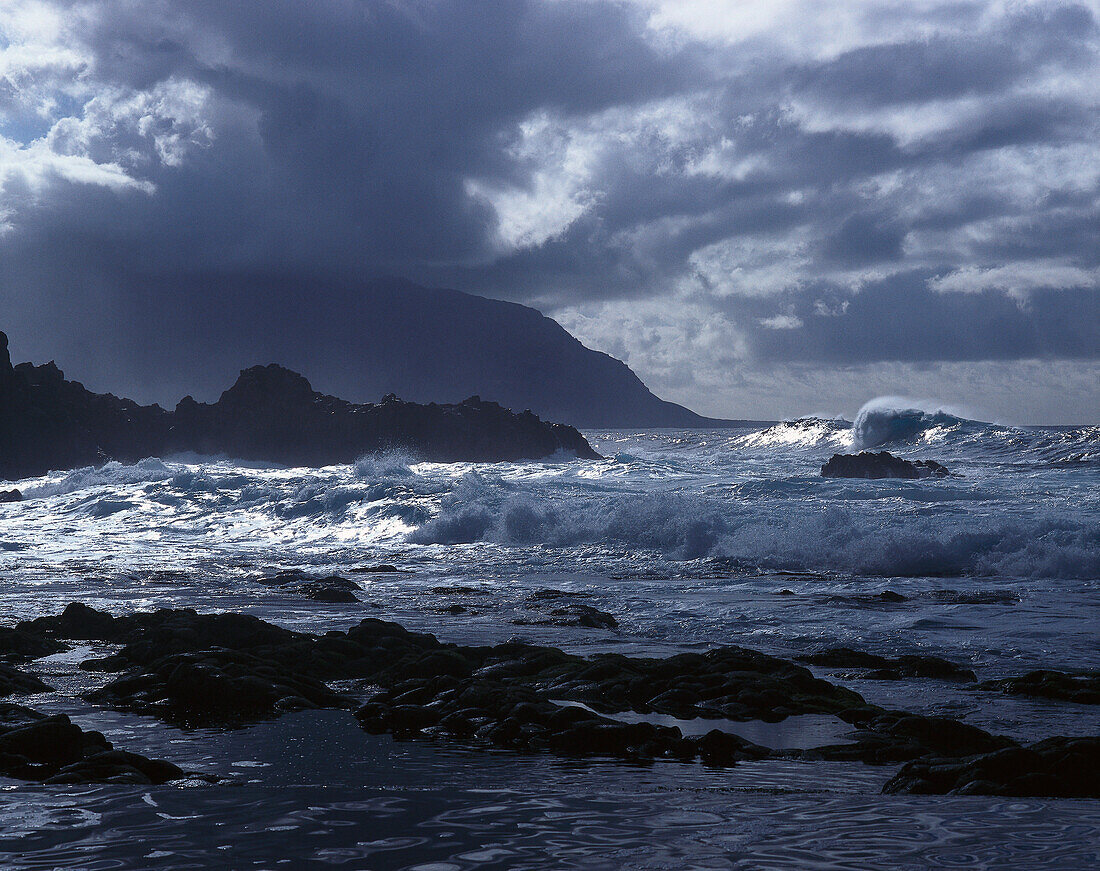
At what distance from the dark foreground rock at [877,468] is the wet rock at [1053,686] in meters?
30.2

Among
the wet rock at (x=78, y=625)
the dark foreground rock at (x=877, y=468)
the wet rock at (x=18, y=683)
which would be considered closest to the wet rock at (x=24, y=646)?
the wet rock at (x=78, y=625)

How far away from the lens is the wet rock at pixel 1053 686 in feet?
26.6

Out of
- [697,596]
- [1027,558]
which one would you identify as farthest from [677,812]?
[1027,558]

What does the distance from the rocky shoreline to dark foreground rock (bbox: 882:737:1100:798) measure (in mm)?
11

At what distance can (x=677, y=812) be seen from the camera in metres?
4.62

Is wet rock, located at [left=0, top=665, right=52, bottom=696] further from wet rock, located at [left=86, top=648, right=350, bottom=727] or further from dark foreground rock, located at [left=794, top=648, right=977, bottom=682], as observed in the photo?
dark foreground rock, located at [left=794, top=648, right=977, bottom=682]

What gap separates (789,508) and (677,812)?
824 inches

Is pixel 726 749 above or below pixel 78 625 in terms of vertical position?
above

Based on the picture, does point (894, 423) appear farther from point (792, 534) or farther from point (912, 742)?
point (912, 742)

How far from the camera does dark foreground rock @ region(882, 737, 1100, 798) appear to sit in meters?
5.13

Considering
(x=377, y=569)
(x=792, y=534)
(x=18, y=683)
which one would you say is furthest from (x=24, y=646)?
(x=792, y=534)

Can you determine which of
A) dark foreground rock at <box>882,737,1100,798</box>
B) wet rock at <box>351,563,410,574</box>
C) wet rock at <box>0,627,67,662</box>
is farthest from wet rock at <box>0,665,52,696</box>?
wet rock at <box>351,563,410,574</box>

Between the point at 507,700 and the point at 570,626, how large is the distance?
5313 millimetres

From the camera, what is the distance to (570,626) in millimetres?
12742
